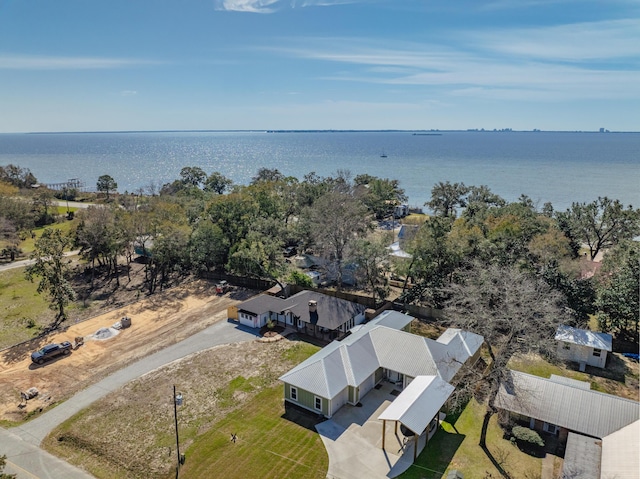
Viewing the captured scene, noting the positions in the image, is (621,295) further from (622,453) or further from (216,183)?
(216,183)

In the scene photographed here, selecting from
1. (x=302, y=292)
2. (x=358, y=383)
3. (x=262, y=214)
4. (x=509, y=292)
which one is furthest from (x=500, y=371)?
(x=262, y=214)

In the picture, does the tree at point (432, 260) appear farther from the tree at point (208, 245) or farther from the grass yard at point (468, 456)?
the tree at point (208, 245)

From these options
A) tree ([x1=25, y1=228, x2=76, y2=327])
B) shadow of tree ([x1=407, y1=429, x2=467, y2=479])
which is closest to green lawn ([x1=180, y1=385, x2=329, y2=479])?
shadow of tree ([x1=407, y1=429, x2=467, y2=479])

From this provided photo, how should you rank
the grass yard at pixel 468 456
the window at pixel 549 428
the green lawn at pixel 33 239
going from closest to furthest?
the grass yard at pixel 468 456
the window at pixel 549 428
the green lawn at pixel 33 239

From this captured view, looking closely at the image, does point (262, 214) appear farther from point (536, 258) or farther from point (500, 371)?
point (500, 371)

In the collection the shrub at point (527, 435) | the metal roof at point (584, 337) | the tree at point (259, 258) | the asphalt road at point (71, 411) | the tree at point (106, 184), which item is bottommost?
the asphalt road at point (71, 411)

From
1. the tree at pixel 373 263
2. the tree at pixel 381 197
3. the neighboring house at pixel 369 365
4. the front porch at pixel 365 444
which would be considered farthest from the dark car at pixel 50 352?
the tree at pixel 381 197
